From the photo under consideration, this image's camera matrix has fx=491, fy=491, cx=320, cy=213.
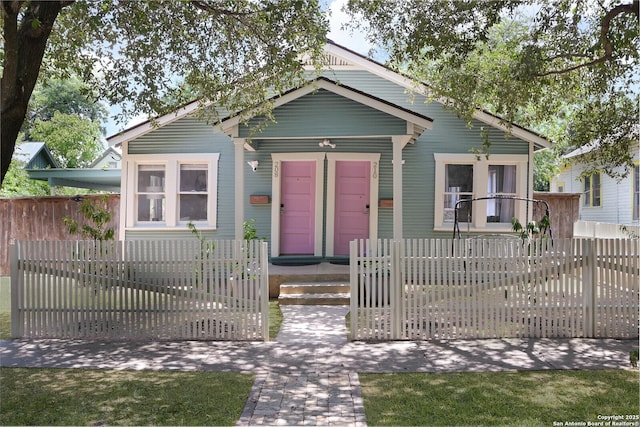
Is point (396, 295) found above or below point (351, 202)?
below

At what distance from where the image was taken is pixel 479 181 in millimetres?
11703

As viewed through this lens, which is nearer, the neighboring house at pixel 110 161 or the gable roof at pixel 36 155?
the gable roof at pixel 36 155

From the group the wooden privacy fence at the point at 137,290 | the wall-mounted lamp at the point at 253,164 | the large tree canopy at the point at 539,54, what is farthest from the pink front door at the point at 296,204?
the wooden privacy fence at the point at 137,290

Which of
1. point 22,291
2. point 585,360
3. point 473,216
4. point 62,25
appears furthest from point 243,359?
point 473,216

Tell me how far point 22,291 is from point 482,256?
251 inches

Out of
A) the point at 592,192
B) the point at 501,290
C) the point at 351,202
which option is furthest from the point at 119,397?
the point at 592,192

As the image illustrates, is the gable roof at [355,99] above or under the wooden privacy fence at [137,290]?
above

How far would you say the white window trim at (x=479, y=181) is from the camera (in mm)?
11695

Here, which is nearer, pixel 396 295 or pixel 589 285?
pixel 396 295

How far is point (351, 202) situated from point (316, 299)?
→ 361 centimetres

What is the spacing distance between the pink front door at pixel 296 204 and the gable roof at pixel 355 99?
256 centimetres

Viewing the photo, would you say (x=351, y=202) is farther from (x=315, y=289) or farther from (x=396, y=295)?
(x=396, y=295)

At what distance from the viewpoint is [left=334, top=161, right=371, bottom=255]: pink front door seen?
11.9 meters

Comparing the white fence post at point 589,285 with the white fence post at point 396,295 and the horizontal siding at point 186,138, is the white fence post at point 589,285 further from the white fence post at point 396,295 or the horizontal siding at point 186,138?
the horizontal siding at point 186,138
